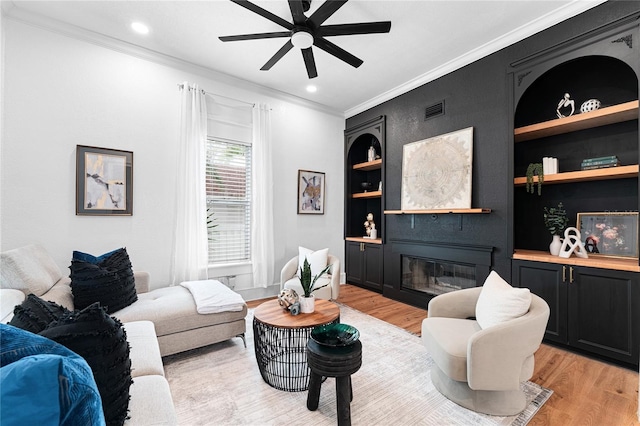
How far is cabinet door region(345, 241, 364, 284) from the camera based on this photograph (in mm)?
5012

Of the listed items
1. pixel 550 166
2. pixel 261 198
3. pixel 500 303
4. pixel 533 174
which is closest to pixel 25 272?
pixel 261 198

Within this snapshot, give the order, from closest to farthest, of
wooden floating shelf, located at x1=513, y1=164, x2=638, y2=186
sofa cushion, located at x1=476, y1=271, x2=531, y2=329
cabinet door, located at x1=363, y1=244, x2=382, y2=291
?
sofa cushion, located at x1=476, y1=271, x2=531, y2=329
wooden floating shelf, located at x1=513, y1=164, x2=638, y2=186
cabinet door, located at x1=363, y1=244, x2=382, y2=291

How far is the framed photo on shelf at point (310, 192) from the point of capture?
477cm

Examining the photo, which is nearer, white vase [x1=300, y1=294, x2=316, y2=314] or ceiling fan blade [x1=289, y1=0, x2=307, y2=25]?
ceiling fan blade [x1=289, y1=0, x2=307, y2=25]

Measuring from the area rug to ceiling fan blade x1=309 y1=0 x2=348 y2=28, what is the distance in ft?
9.43

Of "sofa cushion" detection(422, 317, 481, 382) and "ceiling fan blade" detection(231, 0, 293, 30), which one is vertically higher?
"ceiling fan blade" detection(231, 0, 293, 30)

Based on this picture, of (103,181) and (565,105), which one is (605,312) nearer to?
(565,105)

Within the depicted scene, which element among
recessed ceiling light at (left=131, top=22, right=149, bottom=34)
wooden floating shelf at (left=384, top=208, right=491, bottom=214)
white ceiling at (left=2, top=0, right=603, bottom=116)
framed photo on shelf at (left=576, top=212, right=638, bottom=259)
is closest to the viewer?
framed photo on shelf at (left=576, top=212, right=638, bottom=259)

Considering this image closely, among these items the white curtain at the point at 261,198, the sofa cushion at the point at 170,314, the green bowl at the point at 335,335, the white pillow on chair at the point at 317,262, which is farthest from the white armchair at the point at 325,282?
the green bowl at the point at 335,335

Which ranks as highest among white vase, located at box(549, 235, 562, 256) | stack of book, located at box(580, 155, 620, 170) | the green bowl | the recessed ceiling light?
the recessed ceiling light

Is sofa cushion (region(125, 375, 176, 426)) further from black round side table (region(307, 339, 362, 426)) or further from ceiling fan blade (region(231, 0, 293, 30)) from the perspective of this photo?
ceiling fan blade (region(231, 0, 293, 30))

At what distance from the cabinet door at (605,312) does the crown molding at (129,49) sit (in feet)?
14.3

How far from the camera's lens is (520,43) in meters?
3.04

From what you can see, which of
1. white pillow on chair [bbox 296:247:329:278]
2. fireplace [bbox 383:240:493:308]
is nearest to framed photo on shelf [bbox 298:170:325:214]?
white pillow on chair [bbox 296:247:329:278]
